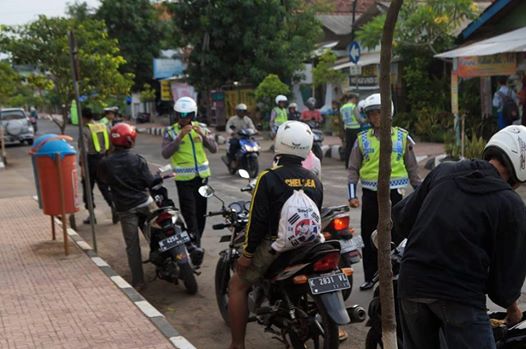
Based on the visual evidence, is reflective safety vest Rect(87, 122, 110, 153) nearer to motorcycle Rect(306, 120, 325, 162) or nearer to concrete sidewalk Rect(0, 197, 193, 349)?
concrete sidewalk Rect(0, 197, 193, 349)

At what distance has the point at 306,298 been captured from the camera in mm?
4863

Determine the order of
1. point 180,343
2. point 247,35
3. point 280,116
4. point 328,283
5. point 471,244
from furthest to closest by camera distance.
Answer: point 247,35 → point 280,116 → point 180,343 → point 328,283 → point 471,244

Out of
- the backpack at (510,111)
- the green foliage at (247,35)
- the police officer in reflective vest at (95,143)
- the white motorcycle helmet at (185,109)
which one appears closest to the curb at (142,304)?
the white motorcycle helmet at (185,109)

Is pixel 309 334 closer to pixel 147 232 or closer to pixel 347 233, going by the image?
pixel 347 233

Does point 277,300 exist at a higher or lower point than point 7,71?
lower

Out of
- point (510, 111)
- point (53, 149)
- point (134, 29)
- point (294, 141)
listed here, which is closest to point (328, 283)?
point (294, 141)

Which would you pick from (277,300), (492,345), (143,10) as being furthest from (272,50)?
(492,345)

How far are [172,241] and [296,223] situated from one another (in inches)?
94.2

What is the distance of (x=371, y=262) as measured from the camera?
258 inches

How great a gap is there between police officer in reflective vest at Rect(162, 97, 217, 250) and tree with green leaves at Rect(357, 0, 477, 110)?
35.3 ft

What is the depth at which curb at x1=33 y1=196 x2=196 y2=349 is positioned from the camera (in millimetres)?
5254

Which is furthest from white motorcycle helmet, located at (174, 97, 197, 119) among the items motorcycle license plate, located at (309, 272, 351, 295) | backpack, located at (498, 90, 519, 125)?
backpack, located at (498, 90, 519, 125)

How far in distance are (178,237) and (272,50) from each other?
23.6 metres

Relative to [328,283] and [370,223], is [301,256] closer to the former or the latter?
[328,283]
